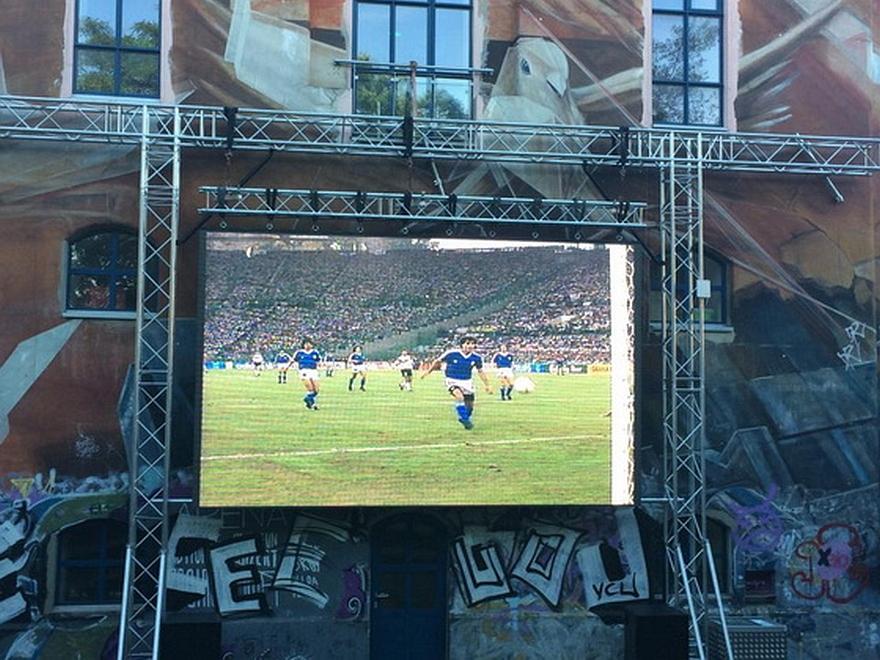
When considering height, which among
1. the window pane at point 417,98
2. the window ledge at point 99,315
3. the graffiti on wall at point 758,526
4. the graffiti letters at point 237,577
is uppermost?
the window pane at point 417,98

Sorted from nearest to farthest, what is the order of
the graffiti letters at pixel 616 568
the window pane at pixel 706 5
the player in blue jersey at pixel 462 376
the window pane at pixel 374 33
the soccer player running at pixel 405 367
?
the soccer player running at pixel 405 367
the player in blue jersey at pixel 462 376
the graffiti letters at pixel 616 568
the window pane at pixel 374 33
the window pane at pixel 706 5

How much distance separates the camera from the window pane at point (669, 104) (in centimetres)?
1483

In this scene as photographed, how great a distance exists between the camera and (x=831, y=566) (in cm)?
1450

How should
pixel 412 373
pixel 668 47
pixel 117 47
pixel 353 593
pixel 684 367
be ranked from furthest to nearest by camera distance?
pixel 668 47 < pixel 684 367 < pixel 117 47 < pixel 353 593 < pixel 412 373

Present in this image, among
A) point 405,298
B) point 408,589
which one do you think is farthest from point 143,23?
point 408,589

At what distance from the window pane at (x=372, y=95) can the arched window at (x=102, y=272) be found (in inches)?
133

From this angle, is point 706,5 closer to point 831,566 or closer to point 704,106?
point 704,106

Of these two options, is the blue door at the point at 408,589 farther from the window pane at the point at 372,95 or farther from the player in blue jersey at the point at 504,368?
the window pane at the point at 372,95

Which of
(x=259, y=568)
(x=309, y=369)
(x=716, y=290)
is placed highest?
(x=716, y=290)

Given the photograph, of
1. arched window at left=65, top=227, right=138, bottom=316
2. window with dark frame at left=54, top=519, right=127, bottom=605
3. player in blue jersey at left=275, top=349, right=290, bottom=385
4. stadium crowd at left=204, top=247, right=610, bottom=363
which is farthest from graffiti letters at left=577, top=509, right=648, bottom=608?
arched window at left=65, top=227, right=138, bottom=316

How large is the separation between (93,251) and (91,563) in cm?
390

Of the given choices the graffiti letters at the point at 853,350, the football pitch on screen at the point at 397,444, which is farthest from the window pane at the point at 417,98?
the graffiti letters at the point at 853,350

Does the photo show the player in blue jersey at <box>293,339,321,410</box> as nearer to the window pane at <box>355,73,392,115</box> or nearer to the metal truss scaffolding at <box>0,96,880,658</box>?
the metal truss scaffolding at <box>0,96,880,658</box>

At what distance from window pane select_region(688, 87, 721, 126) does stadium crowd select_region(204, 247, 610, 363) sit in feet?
9.11
